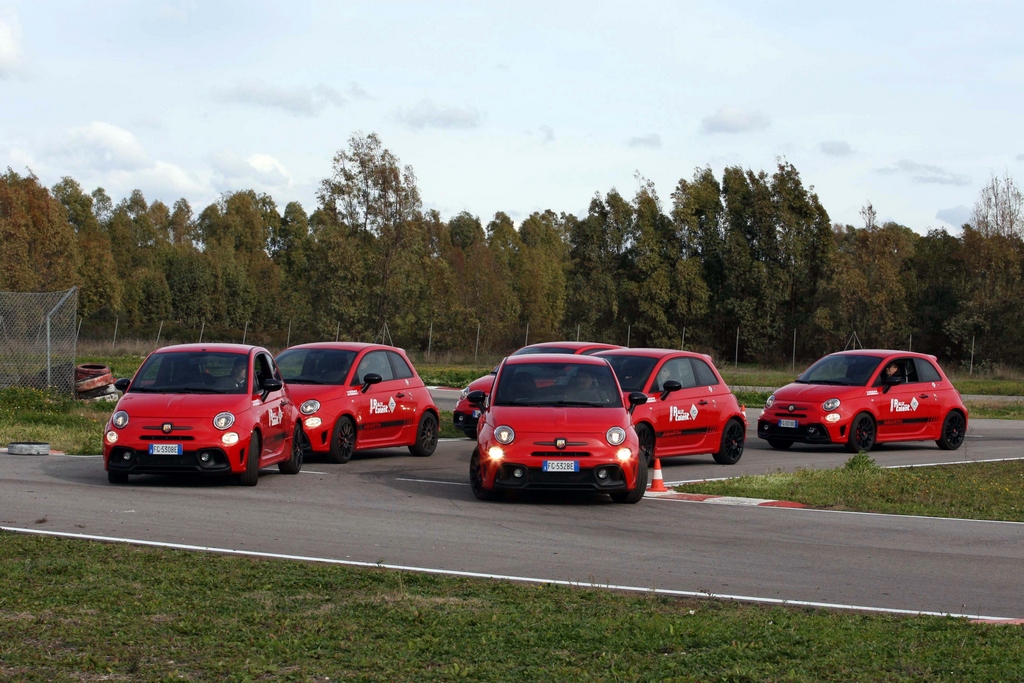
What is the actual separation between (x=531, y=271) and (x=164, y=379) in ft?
187

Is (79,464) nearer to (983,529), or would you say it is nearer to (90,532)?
(90,532)

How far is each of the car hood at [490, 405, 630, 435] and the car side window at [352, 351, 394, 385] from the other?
426 cm

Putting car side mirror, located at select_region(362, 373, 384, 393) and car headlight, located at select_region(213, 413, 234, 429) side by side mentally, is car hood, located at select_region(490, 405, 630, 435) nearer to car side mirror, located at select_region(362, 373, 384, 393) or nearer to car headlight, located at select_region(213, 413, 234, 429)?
car headlight, located at select_region(213, 413, 234, 429)

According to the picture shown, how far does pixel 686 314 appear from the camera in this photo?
61531mm

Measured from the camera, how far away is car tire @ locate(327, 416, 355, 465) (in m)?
16.8

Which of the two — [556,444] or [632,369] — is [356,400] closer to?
[632,369]

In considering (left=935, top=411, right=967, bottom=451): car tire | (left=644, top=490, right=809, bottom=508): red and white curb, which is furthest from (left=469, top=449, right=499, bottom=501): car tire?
(left=935, top=411, right=967, bottom=451): car tire

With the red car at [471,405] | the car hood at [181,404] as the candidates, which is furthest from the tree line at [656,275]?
the car hood at [181,404]

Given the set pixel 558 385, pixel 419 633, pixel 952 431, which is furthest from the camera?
pixel 952 431

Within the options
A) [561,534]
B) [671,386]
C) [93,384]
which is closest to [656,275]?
[93,384]

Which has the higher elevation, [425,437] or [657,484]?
[425,437]

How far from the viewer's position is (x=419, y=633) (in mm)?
6930

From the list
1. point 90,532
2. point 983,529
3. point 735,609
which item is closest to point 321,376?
point 90,532

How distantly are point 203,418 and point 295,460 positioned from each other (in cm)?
199
